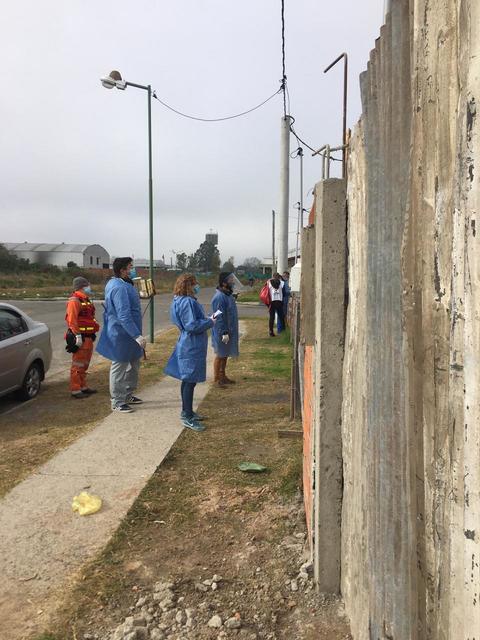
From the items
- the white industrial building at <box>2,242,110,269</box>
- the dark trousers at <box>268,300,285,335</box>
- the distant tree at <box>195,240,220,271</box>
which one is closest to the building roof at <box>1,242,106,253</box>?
the white industrial building at <box>2,242,110,269</box>

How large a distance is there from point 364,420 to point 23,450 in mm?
4093

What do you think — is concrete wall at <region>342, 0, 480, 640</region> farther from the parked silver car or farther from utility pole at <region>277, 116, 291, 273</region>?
utility pole at <region>277, 116, 291, 273</region>

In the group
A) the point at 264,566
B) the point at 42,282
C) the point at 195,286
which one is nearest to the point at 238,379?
the point at 195,286

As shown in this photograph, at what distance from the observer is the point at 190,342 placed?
5.59m

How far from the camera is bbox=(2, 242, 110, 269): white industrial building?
94.1 meters

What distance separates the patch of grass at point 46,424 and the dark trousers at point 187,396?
107cm

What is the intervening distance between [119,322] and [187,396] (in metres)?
1.37

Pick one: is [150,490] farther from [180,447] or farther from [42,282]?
[42,282]

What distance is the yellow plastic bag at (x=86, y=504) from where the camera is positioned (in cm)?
380

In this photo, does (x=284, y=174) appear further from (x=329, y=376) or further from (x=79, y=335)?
(x=329, y=376)

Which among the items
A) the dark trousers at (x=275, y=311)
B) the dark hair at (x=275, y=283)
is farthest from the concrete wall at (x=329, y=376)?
the dark trousers at (x=275, y=311)

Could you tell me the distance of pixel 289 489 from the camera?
162 inches

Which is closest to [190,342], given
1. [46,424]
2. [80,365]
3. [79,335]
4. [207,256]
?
[46,424]

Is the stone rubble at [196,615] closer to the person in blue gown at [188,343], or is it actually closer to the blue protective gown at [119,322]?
the person in blue gown at [188,343]
